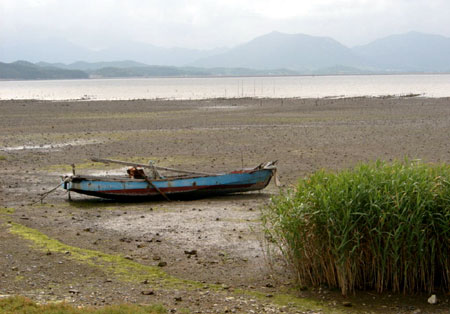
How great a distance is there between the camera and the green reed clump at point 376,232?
8.91 metres

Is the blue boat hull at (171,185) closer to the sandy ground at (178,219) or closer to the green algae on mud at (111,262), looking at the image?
the sandy ground at (178,219)

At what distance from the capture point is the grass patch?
8.05 m

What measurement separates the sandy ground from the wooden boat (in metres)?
0.40

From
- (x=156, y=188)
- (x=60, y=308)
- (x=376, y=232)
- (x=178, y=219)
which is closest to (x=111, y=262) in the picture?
(x=60, y=308)

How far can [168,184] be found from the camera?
17359mm

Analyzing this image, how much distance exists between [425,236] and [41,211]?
11.3 meters

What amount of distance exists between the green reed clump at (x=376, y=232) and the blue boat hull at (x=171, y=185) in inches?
310

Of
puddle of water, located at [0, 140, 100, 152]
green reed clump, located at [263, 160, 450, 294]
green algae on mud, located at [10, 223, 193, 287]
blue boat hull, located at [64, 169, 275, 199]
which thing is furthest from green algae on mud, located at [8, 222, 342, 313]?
puddle of water, located at [0, 140, 100, 152]

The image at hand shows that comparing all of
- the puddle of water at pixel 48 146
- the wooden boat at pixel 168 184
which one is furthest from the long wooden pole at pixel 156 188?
the puddle of water at pixel 48 146

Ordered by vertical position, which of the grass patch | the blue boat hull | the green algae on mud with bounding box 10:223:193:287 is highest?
the blue boat hull

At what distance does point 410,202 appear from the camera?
8977mm

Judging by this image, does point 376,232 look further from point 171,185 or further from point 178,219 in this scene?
point 171,185

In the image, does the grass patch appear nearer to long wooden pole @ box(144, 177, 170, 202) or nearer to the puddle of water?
long wooden pole @ box(144, 177, 170, 202)

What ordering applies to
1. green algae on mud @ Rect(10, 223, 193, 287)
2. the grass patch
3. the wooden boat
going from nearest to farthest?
the grass patch
green algae on mud @ Rect(10, 223, 193, 287)
the wooden boat
